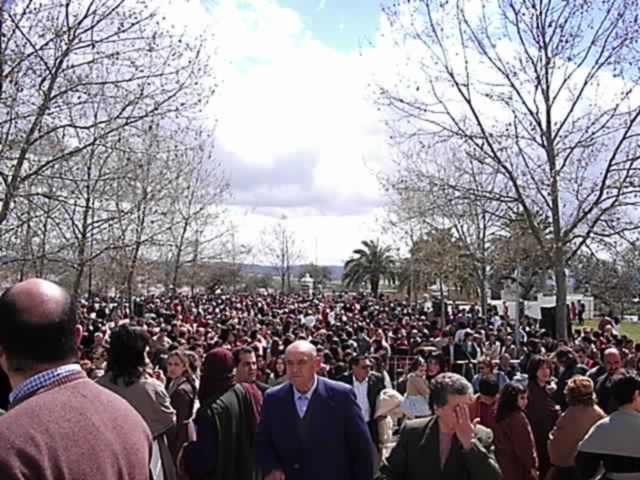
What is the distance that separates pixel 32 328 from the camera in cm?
236

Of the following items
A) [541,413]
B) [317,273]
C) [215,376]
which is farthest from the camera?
[317,273]

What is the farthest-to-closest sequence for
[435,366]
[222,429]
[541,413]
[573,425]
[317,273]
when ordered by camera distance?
[317,273] → [435,366] → [541,413] → [573,425] → [222,429]

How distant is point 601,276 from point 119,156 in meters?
12.7

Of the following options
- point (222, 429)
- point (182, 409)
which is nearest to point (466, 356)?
point (182, 409)

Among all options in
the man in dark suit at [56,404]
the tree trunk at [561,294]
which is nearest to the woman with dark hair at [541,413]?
the man in dark suit at [56,404]

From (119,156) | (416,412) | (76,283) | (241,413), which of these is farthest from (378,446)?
(76,283)

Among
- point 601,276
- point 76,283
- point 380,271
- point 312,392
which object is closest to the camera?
point 312,392

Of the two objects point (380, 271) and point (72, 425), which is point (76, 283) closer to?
point (72, 425)

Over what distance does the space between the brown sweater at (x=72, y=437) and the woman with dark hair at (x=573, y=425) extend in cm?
508

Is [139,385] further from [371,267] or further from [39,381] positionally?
[371,267]

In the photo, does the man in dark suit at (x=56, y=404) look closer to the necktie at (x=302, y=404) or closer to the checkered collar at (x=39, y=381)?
the checkered collar at (x=39, y=381)

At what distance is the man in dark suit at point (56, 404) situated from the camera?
216cm

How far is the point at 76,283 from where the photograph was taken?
1822 centimetres

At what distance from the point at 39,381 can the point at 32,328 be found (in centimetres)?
15
